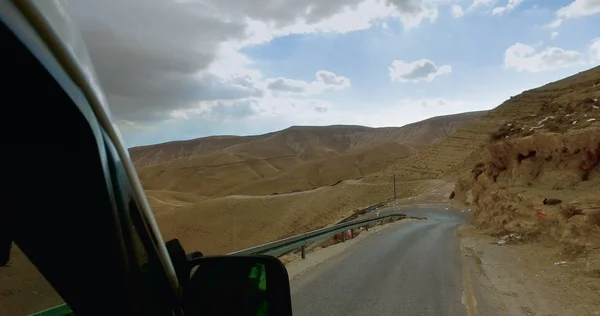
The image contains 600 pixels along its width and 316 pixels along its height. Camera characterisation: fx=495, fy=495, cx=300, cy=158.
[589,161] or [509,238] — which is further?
[589,161]

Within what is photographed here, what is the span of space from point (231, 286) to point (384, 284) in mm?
8571

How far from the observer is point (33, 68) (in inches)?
43.5

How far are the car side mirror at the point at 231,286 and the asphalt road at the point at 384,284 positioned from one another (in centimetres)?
616

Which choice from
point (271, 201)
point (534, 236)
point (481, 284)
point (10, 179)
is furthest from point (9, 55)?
point (271, 201)

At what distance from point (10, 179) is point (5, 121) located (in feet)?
0.58

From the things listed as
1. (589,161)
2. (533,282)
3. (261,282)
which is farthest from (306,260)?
(261,282)

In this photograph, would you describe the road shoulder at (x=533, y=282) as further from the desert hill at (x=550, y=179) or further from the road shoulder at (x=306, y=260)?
the road shoulder at (x=306, y=260)

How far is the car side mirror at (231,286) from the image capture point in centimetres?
194

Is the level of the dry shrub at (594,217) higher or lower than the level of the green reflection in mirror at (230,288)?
lower

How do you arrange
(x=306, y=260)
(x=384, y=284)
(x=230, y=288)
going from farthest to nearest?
(x=306, y=260), (x=384, y=284), (x=230, y=288)

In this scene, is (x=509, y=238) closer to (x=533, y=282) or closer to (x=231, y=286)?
(x=533, y=282)

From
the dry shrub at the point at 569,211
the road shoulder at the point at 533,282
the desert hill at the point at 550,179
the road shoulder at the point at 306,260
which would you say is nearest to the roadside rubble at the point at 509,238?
the desert hill at the point at 550,179

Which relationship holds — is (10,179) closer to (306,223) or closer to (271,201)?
(306,223)

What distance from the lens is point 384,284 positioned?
10.0m
